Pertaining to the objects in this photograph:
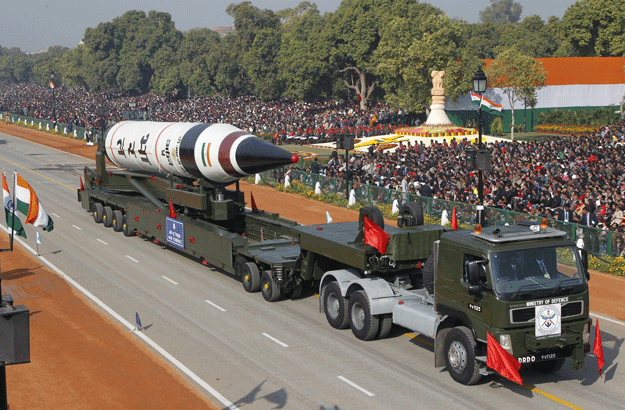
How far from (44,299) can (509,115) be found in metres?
60.7

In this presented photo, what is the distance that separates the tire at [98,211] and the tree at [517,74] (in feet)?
146

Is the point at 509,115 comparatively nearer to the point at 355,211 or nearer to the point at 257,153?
the point at 355,211

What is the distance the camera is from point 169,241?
24781 millimetres

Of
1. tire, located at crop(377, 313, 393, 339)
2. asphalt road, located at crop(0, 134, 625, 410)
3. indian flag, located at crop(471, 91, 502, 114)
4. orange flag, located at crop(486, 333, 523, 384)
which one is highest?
indian flag, located at crop(471, 91, 502, 114)

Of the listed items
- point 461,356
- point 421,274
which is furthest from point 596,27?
point 461,356

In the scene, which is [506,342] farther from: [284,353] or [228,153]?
[228,153]

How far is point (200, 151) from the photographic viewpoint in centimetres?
2278

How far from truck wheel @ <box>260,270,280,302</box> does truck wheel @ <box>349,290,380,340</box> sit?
345 cm

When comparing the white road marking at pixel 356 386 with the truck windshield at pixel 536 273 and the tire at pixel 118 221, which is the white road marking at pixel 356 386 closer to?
the truck windshield at pixel 536 273

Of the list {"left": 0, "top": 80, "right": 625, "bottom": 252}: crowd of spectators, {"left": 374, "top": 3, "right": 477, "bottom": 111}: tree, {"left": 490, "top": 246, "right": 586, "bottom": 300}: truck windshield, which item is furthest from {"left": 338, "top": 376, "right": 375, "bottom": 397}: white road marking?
{"left": 374, "top": 3, "right": 477, "bottom": 111}: tree

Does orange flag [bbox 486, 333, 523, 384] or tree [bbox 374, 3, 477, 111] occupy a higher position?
tree [bbox 374, 3, 477, 111]

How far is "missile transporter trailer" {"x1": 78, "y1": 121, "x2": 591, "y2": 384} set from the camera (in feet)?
40.2

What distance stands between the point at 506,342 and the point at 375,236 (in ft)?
13.2

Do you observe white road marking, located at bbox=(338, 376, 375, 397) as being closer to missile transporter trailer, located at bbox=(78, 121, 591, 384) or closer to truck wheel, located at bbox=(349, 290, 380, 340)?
missile transporter trailer, located at bbox=(78, 121, 591, 384)
